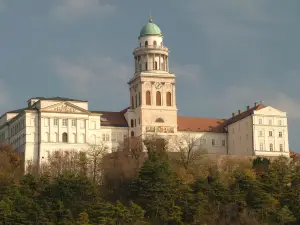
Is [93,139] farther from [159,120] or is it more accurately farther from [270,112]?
[270,112]

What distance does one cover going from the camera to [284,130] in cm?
11819

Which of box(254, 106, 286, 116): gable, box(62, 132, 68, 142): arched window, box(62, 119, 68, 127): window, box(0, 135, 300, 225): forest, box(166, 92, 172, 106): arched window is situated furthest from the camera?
box(254, 106, 286, 116): gable

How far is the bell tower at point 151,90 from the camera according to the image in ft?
378

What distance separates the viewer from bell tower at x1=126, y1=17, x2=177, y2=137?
378 ft

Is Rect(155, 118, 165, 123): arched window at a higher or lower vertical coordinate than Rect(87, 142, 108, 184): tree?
higher

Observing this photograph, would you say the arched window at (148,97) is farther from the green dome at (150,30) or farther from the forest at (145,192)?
the forest at (145,192)

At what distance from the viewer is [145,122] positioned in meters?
115

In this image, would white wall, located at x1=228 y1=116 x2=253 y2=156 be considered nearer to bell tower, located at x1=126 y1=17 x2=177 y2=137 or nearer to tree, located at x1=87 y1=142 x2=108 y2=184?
bell tower, located at x1=126 y1=17 x2=177 y2=137

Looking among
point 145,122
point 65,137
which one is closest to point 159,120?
point 145,122

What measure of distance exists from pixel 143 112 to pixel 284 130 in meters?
18.0

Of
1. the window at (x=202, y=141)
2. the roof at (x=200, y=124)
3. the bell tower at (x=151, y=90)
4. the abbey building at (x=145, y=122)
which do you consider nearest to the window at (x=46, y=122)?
the abbey building at (x=145, y=122)

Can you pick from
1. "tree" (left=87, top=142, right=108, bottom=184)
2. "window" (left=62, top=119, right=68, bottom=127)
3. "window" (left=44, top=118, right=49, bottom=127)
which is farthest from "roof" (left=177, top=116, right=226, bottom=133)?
"window" (left=44, top=118, right=49, bottom=127)

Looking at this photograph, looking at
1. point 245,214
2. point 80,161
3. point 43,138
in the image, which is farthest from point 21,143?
point 245,214

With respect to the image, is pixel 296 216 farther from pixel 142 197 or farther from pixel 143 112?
pixel 143 112
